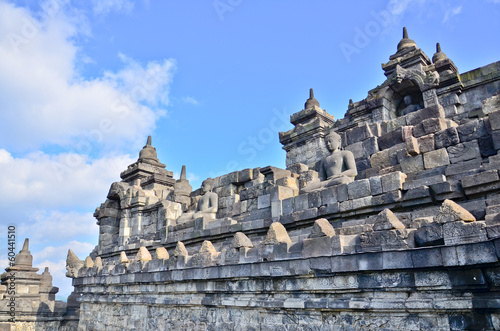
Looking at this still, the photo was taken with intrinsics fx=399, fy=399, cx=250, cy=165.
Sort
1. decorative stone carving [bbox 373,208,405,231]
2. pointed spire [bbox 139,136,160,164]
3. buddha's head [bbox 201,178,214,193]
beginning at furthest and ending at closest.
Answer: pointed spire [bbox 139,136,160,164] < buddha's head [bbox 201,178,214,193] < decorative stone carving [bbox 373,208,405,231]

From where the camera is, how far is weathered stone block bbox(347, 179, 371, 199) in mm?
8141

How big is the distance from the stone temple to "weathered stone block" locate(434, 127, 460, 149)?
0.02 meters

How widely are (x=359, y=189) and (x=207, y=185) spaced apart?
7.00 meters

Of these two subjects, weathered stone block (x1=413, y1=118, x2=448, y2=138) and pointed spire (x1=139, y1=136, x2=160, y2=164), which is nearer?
weathered stone block (x1=413, y1=118, x2=448, y2=138)

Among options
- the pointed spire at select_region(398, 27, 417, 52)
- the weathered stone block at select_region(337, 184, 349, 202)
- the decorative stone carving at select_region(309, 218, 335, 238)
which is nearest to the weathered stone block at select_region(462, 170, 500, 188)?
the weathered stone block at select_region(337, 184, 349, 202)

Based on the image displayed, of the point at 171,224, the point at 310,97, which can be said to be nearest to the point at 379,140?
the point at 171,224

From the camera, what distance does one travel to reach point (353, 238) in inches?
258

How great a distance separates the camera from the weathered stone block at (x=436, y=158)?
7859mm

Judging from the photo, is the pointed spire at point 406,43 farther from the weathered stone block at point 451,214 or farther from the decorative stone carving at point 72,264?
the decorative stone carving at point 72,264

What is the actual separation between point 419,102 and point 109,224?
14378 mm

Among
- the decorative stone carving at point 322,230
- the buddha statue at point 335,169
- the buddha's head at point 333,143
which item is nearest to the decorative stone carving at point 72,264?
the buddha statue at point 335,169

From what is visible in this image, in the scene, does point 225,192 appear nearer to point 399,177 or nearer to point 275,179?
point 275,179

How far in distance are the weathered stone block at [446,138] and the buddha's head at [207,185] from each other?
7952 mm

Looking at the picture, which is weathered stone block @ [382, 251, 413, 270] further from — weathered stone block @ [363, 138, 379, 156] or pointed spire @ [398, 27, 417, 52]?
pointed spire @ [398, 27, 417, 52]
